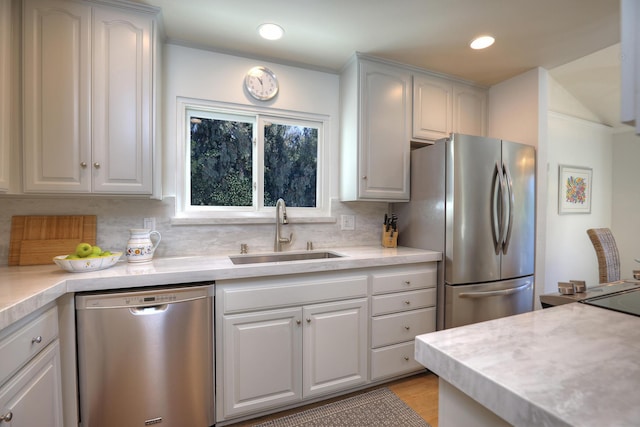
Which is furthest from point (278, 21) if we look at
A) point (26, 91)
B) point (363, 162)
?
point (26, 91)

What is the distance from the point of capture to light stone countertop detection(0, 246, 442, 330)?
3.61ft

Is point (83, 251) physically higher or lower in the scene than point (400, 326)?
higher

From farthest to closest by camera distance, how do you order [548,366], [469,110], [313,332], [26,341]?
[469,110], [313,332], [26,341], [548,366]

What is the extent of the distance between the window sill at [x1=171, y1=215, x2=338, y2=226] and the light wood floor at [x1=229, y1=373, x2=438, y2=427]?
4.17ft

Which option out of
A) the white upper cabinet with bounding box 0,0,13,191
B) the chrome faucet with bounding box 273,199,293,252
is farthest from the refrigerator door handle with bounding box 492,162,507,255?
the white upper cabinet with bounding box 0,0,13,191

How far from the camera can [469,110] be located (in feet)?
9.10

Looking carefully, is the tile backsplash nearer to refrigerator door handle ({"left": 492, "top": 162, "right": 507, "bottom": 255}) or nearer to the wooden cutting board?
the wooden cutting board

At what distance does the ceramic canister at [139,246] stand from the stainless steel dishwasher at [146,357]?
0.40 metres

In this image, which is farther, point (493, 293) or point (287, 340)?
point (493, 293)

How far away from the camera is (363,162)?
7.64 ft

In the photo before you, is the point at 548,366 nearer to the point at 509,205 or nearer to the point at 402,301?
the point at 402,301

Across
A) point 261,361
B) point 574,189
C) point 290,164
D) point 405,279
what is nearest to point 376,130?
point 290,164

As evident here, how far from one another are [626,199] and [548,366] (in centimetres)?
509

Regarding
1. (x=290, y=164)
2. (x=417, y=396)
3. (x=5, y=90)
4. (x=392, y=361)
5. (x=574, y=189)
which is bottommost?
(x=417, y=396)
